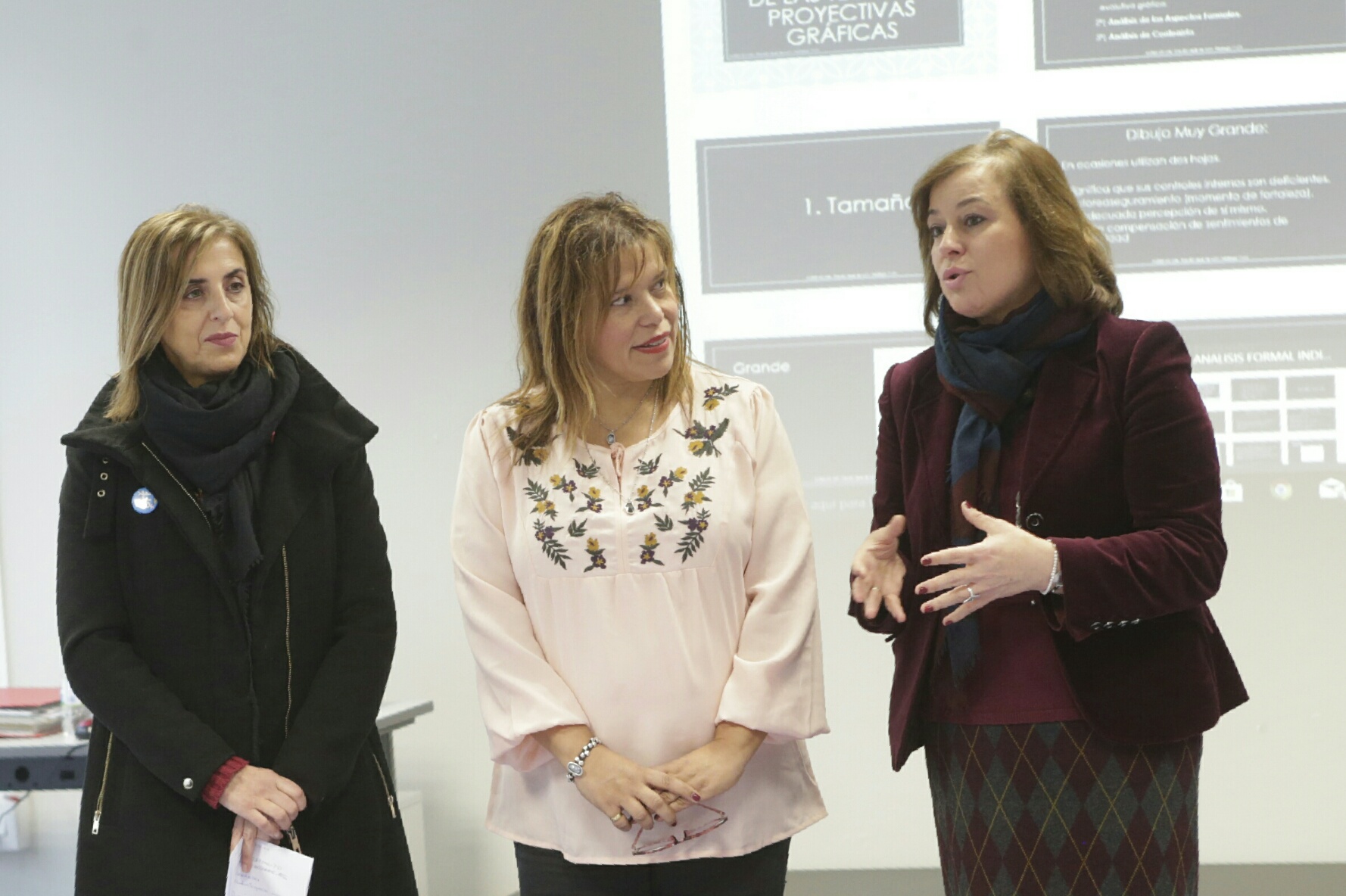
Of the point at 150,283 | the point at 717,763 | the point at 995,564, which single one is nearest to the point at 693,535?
the point at 717,763

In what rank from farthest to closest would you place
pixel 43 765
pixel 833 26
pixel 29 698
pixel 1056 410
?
1. pixel 833 26
2. pixel 29 698
3. pixel 43 765
4. pixel 1056 410

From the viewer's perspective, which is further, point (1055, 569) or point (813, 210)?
A: point (813, 210)

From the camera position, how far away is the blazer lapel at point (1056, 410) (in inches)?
62.6

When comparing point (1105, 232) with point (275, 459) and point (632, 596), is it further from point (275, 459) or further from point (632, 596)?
point (275, 459)

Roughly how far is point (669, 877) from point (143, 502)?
968 mm

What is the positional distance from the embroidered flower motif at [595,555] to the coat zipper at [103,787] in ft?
2.65

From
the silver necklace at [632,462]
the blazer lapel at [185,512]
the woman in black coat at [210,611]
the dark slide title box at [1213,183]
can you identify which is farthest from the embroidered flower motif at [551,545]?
the dark slide title box at [1213,183]

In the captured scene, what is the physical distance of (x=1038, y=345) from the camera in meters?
1.64

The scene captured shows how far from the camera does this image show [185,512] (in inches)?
73.2

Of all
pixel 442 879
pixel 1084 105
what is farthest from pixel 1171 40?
pixel 442 879

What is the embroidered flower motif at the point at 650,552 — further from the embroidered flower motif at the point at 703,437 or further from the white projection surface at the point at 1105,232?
the white projection surface at the point at 1105,232

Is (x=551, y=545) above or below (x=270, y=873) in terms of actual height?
above

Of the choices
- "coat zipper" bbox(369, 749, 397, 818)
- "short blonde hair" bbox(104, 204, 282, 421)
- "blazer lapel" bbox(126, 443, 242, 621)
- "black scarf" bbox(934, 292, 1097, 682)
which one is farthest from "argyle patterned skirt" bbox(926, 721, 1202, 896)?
"short blonde hair" bbox(104, 204, 282, 421)

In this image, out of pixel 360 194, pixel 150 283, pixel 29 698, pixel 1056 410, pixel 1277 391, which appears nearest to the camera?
pixel 1056 410
